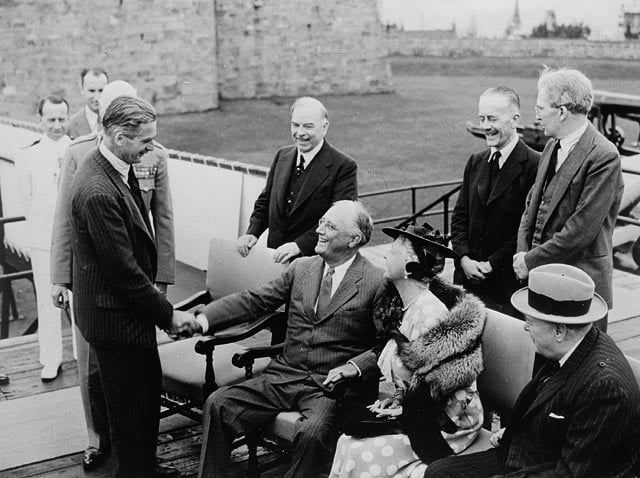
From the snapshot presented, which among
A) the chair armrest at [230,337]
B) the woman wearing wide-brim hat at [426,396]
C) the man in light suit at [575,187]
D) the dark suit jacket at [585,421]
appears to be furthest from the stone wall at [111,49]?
the dark suit jacket at [585,421]

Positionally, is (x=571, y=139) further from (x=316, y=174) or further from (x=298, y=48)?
(x=298, y=48)

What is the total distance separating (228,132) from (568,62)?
18357mm

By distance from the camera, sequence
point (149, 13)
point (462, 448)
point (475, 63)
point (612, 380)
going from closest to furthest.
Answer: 1. point (612, 380)
2. point (462, 448)
3. point (149, 13)
4. point (475, 63)

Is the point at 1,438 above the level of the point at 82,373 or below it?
below

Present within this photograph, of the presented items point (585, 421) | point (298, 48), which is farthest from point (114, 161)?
point (298, 48)

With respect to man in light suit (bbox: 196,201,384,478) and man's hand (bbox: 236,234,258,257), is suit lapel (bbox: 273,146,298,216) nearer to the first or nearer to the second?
man's hand (bbox: 236,234,258,257)

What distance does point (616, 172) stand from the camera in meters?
4.19

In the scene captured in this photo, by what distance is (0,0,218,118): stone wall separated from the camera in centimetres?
2056

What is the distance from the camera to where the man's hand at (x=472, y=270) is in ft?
15.9

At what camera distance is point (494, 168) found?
4844 mm

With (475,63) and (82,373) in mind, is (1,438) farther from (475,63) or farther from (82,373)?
(475,63)

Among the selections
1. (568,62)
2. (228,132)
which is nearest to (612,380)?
(228,132)

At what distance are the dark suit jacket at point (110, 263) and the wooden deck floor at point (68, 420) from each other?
90cm

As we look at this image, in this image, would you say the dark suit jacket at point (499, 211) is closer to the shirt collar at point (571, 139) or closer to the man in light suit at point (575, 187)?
the man in light suit at point (575, 187)
